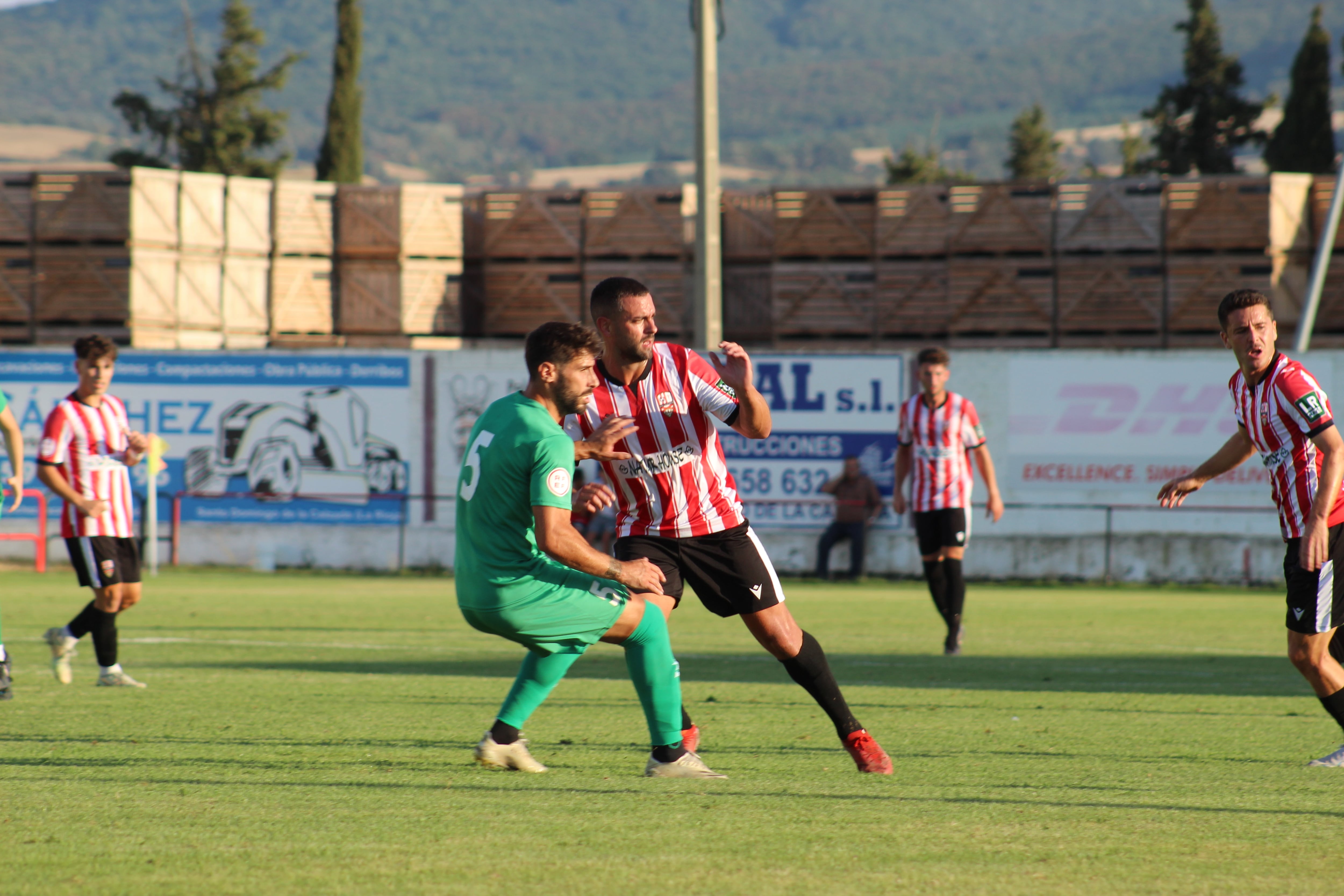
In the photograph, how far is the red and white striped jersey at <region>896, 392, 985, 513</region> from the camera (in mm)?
12133

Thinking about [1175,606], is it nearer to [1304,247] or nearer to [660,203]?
[1304,247]

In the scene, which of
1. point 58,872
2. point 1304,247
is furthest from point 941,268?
point 58,872

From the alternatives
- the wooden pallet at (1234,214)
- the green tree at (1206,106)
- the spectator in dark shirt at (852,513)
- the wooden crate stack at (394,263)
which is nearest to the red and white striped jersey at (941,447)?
the spectator in dark shirt at (852,513)

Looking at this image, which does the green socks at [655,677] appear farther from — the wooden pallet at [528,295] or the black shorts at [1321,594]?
the wooden pallet at [528,295]

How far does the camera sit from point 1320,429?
21.0ft

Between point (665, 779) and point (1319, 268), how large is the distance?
20.3m

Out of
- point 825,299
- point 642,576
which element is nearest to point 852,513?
point 825,299

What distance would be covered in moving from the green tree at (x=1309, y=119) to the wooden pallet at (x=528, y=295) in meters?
24.7

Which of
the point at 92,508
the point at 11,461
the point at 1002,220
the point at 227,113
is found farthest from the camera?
the point at 227,113

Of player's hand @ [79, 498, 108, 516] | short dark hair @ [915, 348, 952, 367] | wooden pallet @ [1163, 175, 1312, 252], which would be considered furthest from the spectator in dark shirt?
player's hand @ [79, 498, 108, 516]

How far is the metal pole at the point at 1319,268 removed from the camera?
76.3ft

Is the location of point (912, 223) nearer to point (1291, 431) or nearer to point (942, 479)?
point (942, 479)

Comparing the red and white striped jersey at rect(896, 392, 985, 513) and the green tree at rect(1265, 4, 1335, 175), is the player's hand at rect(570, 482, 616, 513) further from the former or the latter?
the green tree at rect(1265, 4, 1335, 175)

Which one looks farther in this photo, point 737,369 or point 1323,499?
point 737,369
